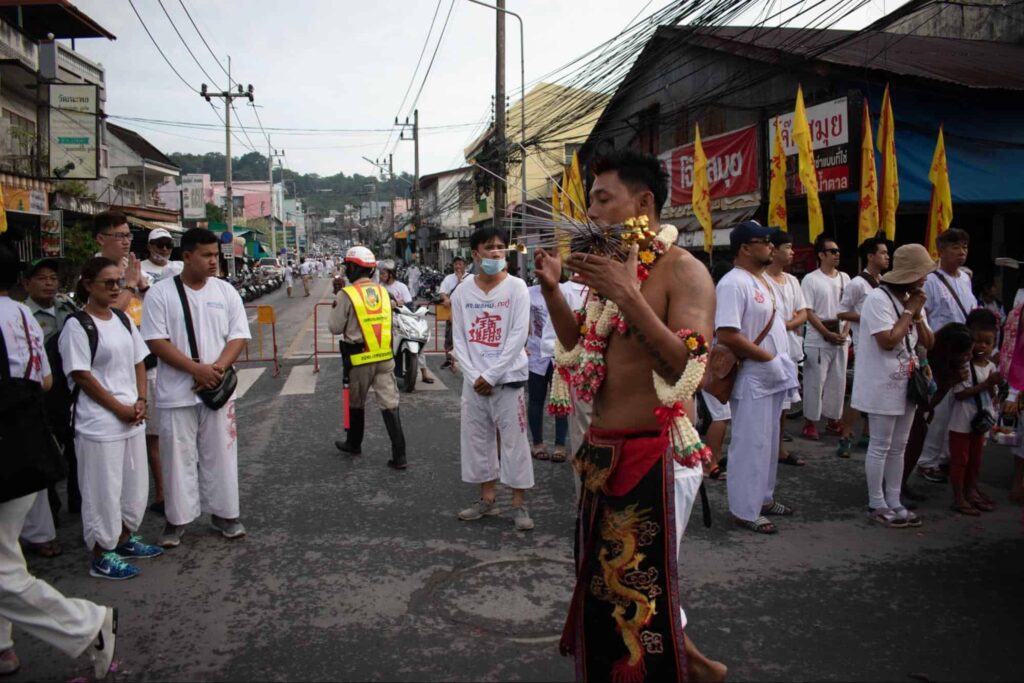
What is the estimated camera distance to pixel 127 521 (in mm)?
4375

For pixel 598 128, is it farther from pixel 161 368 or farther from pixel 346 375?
pixel 161 368

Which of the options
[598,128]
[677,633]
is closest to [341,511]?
[677,633]

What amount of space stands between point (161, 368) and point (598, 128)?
1953cm

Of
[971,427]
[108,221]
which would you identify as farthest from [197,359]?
[971,427]

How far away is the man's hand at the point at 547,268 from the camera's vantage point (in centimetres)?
291

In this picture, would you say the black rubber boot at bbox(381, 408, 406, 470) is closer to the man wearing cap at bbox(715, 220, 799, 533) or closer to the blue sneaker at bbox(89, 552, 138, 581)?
the blue sneaker at bbox(89, 552, 138, 581)

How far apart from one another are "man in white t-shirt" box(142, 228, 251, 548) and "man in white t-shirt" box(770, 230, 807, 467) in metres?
4.15

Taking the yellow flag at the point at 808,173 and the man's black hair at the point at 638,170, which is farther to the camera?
the yellow flag at the point at 808,173

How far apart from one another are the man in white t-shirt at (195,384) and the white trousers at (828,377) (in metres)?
5.36

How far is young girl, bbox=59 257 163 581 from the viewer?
4102mm

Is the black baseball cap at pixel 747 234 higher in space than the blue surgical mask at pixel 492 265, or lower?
higher

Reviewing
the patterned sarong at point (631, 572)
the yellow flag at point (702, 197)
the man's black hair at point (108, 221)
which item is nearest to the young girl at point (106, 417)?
the man's black hair at point (108, 221)

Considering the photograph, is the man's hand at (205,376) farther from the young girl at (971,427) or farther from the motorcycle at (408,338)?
the motorcycle at (408,338)

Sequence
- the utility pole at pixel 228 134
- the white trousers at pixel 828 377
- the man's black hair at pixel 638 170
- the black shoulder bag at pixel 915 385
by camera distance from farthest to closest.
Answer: the utility pole at pixel 228 134, the white trousers at pixel 828 377, the black shoulder bag at pixel 915 385, the man's black hair at pixel 638 170
